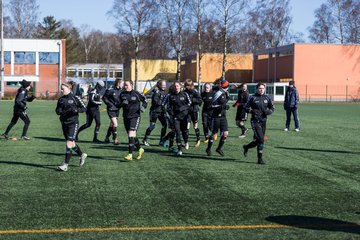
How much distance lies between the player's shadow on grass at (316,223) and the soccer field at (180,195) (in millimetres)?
13

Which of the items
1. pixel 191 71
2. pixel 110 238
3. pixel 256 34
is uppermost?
pixel 256 34

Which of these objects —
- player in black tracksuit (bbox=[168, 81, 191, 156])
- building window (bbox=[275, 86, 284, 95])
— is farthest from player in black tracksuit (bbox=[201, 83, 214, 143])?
building window (bbox=[275, 86, 284, 95])

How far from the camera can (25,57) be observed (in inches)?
2773

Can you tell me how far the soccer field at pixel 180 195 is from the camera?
21.4 feet

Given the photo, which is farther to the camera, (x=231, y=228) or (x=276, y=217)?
(x=276, y=217)

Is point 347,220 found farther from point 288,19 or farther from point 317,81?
point 288,19

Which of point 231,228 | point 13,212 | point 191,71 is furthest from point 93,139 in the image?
point 191,71

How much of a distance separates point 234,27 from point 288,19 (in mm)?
24956

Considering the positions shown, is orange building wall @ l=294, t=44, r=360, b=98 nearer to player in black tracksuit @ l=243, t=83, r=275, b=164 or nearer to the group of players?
the group of players

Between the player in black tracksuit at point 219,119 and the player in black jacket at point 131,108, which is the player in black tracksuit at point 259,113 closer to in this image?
the player in black tracksuit at point 219,119

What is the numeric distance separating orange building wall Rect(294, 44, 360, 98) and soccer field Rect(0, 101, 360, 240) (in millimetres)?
52349

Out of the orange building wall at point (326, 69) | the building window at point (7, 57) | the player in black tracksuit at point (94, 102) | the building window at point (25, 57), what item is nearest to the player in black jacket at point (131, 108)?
the player in black tracksuit at point (94, 102)

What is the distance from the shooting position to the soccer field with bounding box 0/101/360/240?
654cm

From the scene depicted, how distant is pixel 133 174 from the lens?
1047 centimetres
